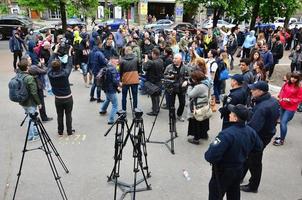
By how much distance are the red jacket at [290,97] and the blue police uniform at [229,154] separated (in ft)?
9.83

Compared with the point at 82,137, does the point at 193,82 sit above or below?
above

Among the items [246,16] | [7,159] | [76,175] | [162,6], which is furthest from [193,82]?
[162,6]

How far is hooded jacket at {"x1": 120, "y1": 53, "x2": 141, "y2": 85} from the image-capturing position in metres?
8.48

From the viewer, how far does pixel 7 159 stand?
6734mm

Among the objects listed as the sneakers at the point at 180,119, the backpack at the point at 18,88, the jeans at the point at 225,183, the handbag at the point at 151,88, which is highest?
the backpack at the point at 18,88

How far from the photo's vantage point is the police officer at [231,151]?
4.08 metres

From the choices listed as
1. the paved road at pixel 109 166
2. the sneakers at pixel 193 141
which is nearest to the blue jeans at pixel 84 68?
the paved road at pixel 109 166

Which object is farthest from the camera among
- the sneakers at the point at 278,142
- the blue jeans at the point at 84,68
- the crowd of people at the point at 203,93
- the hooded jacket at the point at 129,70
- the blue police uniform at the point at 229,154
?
the blue jeans at the point at 84,68

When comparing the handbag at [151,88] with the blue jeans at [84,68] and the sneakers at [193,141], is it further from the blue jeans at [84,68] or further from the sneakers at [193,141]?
the blue jeans at [84,68]

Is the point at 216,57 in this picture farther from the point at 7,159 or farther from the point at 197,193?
the point at 7,159

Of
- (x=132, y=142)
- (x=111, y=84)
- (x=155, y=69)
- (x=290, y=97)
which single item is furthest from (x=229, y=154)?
(x=155, y=69)

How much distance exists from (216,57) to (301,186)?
500cm

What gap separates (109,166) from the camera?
250 inches

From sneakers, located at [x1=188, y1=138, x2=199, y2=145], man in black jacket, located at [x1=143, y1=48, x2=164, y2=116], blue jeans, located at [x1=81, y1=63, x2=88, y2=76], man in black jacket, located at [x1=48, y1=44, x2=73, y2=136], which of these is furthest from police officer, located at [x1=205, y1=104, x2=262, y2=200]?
blue jeans, located at [x1=81, y1=63, x2=88, y2=76]
